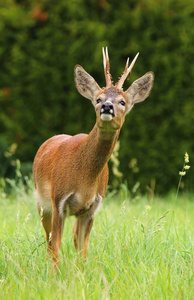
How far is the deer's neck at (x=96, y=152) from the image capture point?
14.8ft

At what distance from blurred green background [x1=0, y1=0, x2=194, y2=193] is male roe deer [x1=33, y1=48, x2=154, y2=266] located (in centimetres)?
456

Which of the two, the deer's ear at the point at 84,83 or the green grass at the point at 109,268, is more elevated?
the deer's ear at the point at 84,83

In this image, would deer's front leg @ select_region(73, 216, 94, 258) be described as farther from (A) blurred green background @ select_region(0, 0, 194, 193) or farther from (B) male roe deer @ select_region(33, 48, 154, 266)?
(A) blurred green background @ select_region(0, 0, 194, 193)

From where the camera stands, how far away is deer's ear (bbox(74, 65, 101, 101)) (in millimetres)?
4746

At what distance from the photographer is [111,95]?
14.4ft

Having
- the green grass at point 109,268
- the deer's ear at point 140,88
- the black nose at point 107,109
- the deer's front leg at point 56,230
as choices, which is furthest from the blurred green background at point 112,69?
the black nose at point 107,109

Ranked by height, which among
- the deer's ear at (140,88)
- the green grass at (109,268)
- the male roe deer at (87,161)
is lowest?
the green grass at (109,268)

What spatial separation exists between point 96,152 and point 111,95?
444 millimetres

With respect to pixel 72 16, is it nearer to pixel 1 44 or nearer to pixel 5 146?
pixel 1 44

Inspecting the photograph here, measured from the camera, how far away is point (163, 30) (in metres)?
9.40

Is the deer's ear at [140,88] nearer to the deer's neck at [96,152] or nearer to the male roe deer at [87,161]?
the male roe deer at [87,161]

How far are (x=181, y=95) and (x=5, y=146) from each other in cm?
279

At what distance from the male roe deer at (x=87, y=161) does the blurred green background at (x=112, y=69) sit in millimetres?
4563

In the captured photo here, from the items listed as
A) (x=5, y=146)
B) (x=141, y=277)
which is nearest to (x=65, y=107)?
(x=5, y=146)
